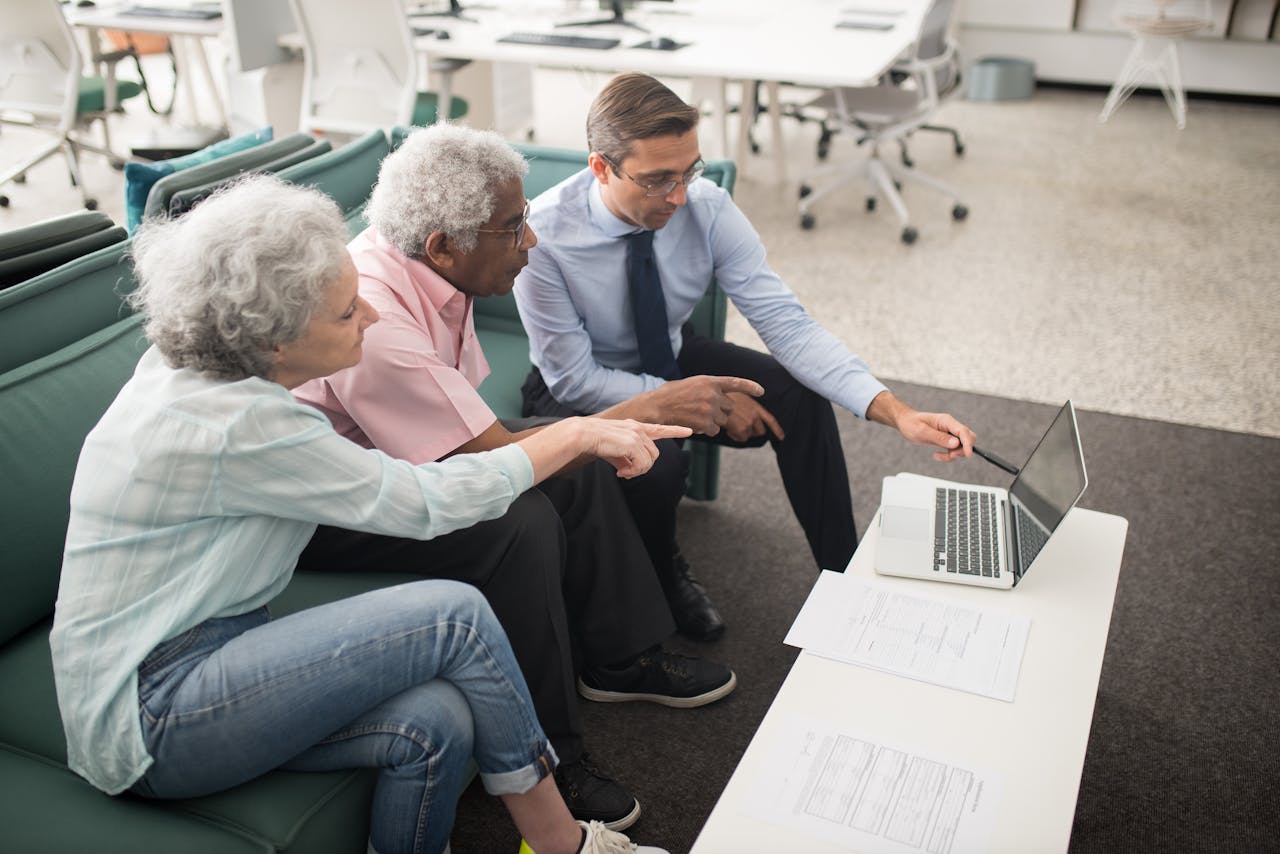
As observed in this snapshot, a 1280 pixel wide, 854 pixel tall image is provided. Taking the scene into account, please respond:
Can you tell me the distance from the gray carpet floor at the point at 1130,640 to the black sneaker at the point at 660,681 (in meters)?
0.02

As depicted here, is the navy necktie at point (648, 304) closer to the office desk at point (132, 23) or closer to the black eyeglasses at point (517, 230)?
the black eyeglasses at point (517, 230)

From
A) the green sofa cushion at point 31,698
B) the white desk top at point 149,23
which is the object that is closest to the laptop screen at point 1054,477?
the green sofa cushion at point 31,698

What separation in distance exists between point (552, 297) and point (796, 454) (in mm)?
545

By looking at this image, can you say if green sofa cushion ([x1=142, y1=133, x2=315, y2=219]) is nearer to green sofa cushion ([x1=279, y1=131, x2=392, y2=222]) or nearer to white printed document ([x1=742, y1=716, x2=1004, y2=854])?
green sofa cushion ([x1=279, y1=131, x2=392, y2=222])

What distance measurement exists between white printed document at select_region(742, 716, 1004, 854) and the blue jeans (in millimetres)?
346

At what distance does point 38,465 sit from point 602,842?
952mm

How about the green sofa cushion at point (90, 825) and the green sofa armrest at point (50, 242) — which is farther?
the green sofa armrest at point (50, 242)

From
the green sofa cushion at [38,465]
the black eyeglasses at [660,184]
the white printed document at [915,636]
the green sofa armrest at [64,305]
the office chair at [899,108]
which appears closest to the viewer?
the white printed document at [915,636]

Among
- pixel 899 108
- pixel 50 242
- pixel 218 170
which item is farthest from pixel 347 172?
pixel 899 108

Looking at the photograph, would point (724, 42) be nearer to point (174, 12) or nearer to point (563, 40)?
point (563, 40)

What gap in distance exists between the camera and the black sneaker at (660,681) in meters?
Answer: 1.95

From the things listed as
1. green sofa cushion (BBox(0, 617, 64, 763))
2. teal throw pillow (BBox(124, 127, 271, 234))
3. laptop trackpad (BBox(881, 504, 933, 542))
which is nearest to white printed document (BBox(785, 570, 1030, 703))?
laptop trackpad (BBox(881, 504, 933, 542))

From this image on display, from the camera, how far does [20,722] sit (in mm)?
1432

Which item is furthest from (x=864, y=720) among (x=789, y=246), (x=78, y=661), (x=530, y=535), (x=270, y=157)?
(x=789, y=246)
